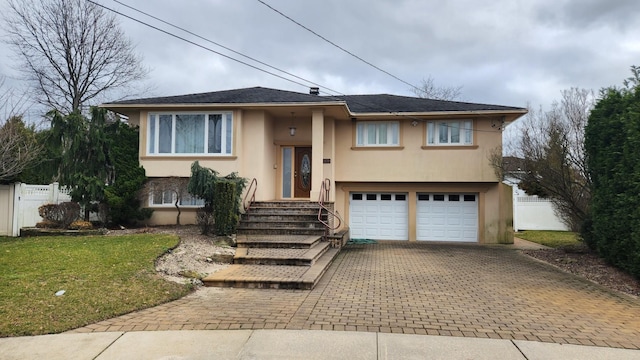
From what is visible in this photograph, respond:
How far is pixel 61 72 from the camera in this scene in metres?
24.2

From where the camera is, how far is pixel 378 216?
16484 millimetres

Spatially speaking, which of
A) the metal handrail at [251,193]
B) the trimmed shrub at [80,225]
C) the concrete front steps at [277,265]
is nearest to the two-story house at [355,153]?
the metal handrail at [251,193]

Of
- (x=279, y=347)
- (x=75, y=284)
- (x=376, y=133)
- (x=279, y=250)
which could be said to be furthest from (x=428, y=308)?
(x=376, y=133)

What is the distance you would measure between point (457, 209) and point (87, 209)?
13229mm

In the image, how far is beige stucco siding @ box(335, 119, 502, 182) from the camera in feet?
50.2

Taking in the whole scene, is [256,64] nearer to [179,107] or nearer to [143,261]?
[179,107]

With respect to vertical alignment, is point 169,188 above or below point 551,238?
above

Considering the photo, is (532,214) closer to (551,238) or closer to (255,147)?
(551,238)

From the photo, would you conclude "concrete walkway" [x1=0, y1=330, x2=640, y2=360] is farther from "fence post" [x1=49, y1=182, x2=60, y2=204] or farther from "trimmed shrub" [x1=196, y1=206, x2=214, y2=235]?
"fence post" [x1=49, y1=182, x2=60, y2=204]

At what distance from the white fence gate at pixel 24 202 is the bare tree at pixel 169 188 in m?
2.44

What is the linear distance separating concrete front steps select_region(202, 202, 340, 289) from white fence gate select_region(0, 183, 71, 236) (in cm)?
635

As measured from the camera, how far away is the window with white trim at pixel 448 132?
611 inches

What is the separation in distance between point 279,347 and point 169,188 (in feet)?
32.5

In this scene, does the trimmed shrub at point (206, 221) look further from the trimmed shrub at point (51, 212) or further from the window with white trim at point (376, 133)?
the window with white trim at point (376, 133)
